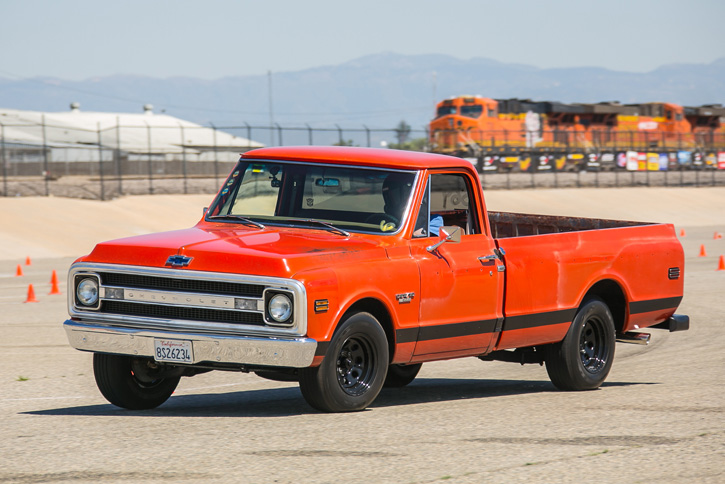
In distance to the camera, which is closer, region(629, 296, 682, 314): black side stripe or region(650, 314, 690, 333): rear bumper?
region(629, 296, 682, 314): black side stripe

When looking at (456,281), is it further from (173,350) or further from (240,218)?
(173,350)

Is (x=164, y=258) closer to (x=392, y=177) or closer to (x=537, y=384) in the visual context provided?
(x=392, y=177)

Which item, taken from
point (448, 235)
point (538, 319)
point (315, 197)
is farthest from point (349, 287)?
point (538, 319)

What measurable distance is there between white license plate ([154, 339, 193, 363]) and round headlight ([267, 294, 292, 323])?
0.64m

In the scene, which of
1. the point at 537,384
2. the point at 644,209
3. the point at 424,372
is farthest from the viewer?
the point at 644,209

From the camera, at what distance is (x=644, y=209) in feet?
196

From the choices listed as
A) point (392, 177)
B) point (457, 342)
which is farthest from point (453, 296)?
point (392, 177)

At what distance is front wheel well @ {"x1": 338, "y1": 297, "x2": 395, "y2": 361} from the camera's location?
7.90 m

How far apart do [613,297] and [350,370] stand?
3671mm

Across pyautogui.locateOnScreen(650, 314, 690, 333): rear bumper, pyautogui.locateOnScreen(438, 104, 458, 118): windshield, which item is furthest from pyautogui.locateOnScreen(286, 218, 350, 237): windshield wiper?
pyautogui.locateOnScreen(438, 104, 458, 118): windshield

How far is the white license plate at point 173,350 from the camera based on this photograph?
7492 millimetres

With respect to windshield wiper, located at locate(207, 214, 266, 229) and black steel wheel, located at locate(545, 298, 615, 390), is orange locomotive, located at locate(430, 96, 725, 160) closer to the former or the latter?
black steel wheel, located at locate(545, 298, 615, 390)

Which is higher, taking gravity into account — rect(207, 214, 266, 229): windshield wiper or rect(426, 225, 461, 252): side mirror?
rect(207, 214, 266, 229): windshield wiper

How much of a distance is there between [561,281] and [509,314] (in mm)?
726
